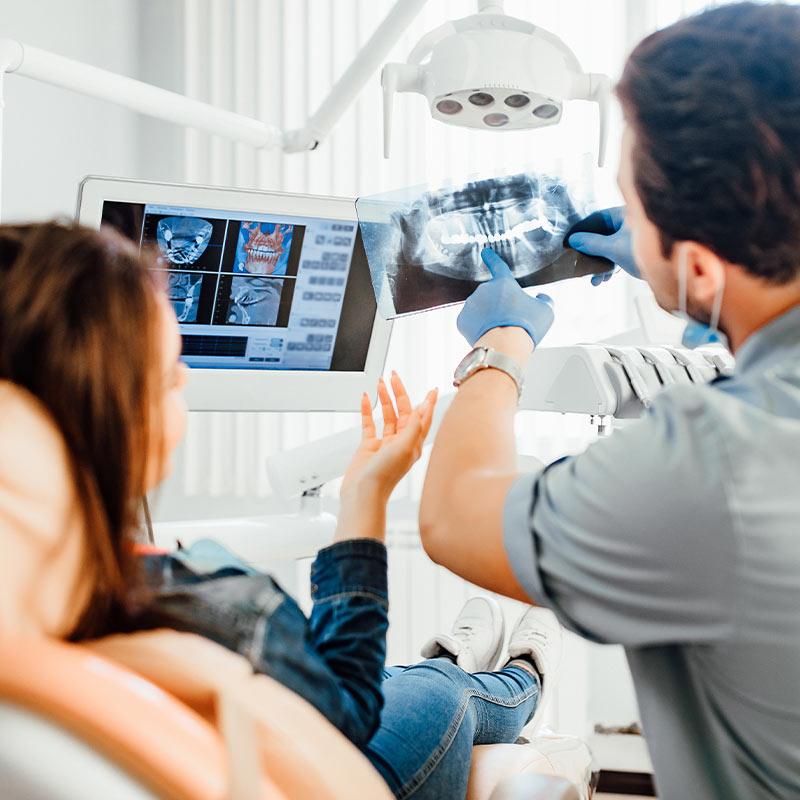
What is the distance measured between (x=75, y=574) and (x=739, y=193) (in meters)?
0.58

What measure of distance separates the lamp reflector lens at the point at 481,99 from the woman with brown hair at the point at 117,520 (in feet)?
1.66

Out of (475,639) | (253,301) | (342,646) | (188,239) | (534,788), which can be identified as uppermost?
(188,239)

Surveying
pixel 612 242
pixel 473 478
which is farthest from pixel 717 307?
pixel 612 242

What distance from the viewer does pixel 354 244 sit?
149cm

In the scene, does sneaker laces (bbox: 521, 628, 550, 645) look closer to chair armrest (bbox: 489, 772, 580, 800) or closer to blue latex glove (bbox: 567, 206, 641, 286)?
chair armrest (bbox: 489, 772, 580, 800)

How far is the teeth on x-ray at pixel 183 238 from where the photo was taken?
53.4 inches

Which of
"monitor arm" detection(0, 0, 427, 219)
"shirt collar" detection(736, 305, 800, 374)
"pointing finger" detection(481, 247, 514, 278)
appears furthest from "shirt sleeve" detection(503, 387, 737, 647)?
"monitor arm" detection(0, 0, 427, 219)

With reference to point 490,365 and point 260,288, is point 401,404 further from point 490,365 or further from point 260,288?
point 260,288

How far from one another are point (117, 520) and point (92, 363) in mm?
119

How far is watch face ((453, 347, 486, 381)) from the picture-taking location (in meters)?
0.97

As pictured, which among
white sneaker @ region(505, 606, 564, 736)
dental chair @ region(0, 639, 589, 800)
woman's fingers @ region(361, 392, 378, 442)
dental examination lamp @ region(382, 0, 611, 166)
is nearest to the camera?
dental chair @ region(0, 639, 589, 800)

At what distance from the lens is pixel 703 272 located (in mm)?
744

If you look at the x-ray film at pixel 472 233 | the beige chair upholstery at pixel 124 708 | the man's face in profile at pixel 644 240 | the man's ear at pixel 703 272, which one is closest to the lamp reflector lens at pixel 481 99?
the x-ray film at pixel 472 233

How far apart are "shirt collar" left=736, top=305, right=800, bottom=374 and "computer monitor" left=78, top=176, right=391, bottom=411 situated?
86 centimetres
